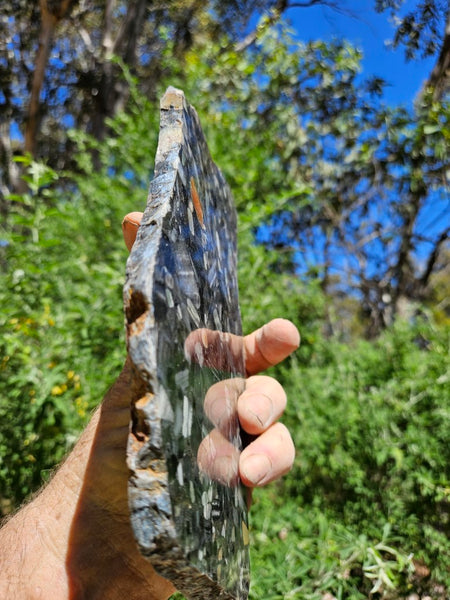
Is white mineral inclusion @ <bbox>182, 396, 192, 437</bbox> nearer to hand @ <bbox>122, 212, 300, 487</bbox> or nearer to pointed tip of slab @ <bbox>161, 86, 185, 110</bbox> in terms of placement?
hand @ <bbox>122, 212, 300, 487</bbox>

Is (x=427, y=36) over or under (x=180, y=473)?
over

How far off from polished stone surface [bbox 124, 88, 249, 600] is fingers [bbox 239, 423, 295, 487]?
28 mm

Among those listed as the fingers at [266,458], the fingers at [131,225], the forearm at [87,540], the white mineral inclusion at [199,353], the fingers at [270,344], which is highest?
the fingers at [131,225]

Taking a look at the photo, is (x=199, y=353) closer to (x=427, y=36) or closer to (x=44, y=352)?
(x=44, y=352)

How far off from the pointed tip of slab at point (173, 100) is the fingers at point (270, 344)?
0.62 meters

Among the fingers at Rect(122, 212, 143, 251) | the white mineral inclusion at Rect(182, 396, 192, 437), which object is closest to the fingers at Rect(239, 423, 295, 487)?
the white mineral inclusion at Rect(182, 396, 192, 437)

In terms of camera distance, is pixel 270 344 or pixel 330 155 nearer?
pixel 270 344

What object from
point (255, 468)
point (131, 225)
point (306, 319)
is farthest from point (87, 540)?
point (306, 319)

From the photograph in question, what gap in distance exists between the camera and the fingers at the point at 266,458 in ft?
3.10

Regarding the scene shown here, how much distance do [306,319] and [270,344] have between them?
6.24ft

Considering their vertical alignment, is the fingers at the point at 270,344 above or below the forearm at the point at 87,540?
above

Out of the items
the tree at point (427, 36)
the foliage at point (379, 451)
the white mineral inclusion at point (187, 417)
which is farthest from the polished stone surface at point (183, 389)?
the tree at point (427, 36)

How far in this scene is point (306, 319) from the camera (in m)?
3.16

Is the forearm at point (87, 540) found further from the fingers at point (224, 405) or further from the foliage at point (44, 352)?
the foliage at point (44, 352)
